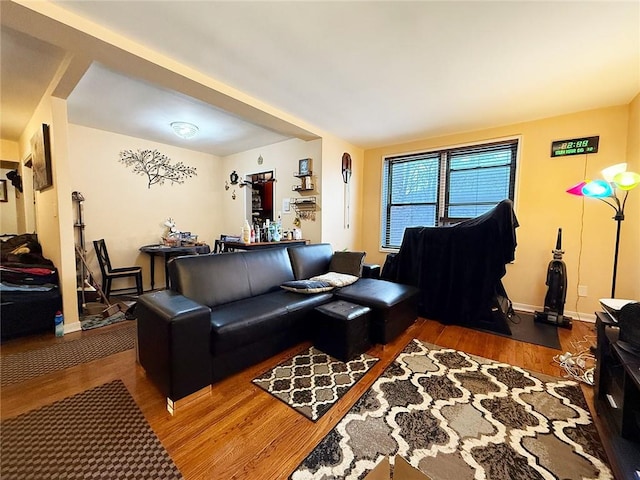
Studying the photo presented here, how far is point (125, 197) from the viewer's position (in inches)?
167

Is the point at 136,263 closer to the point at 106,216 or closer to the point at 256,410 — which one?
the point at 106,216

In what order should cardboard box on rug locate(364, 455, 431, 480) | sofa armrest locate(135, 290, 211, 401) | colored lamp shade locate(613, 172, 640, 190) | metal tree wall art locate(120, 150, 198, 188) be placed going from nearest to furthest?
cardboard box on rug locate(364, 455, 431, 480) < sofa armrest locate(135, 290, 211, 401) < colored lamp shade locate(613, 172, 640, 190) < metal tree wall art locate(120, 150, 198, 188)

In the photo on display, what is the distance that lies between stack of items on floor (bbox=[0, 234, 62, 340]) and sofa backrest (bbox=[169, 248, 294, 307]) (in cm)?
160

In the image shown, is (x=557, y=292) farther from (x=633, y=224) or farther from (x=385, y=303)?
(x=385, y=303)

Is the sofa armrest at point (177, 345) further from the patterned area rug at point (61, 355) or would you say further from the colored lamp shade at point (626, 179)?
the colored lamp shade at point (626, 179)

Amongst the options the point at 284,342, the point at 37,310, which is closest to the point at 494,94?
the point at 284,342

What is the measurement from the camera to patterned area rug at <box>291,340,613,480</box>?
1.24m

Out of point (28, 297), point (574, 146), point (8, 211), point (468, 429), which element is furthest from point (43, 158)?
point (574, 146)

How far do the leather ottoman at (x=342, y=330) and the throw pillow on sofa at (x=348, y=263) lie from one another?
2.88 ft

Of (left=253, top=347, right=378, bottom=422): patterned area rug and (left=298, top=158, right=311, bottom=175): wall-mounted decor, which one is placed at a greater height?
(left=298, top=158, right=311, bottom=175): wall-mounted decor

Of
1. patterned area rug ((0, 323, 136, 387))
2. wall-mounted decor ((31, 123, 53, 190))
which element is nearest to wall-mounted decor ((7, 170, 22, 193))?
wall-mounted decor ((31, 123, 53, 190))

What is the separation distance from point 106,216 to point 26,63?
2.31 metres

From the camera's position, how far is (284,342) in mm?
2281

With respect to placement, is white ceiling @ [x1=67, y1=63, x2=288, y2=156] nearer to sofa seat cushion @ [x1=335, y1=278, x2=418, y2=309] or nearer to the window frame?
the window frame
